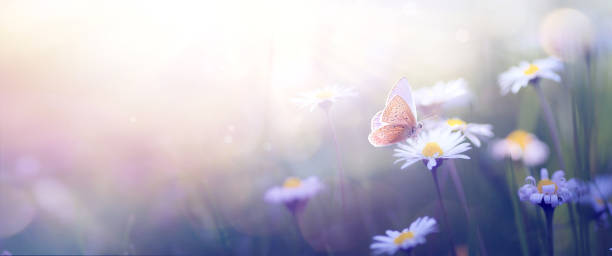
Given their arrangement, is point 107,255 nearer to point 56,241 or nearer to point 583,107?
point 56,241

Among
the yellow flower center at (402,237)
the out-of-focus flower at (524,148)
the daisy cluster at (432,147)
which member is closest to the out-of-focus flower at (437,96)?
the daisy cluster at (432,147)

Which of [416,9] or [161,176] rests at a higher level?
[416,9]

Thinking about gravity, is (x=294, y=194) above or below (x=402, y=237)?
above

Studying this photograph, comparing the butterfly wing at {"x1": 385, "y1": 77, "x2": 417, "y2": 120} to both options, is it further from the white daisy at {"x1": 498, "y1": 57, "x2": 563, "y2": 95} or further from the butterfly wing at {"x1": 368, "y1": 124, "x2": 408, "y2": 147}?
the white daisy at {"x1": 498, "y1": 57, "x2": 563, "y2": 95}

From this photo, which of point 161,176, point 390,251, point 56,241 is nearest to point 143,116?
point 161,176

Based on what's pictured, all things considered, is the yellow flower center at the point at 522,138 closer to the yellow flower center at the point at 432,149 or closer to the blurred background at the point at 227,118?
the blurred background at the point at 227,118

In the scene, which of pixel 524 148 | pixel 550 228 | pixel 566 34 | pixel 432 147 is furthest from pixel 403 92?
pixel 566 34

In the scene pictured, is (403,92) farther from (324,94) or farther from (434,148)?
(324,94)
